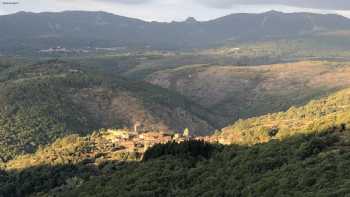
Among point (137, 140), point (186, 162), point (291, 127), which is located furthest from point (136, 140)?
point (186, 162)

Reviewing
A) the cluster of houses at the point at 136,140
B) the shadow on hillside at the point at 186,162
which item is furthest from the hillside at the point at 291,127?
the cluster of houses at the point at 136,140

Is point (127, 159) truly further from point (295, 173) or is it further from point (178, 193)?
point (295, 173)

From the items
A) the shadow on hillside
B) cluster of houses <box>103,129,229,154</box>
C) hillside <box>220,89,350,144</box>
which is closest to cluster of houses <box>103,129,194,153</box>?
cluster of houses <box>103,129,229,154</box>

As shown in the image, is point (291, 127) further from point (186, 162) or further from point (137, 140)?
point (186, 162)

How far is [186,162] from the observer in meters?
67.1

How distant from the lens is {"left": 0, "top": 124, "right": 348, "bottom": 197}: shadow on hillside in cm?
5494

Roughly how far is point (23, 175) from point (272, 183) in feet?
209

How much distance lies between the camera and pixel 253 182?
4950 centimetres

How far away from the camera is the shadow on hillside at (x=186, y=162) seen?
180 feet

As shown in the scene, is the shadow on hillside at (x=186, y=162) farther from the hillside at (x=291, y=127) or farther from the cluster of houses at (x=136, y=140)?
the cluster of houses at (x=136, y=140)

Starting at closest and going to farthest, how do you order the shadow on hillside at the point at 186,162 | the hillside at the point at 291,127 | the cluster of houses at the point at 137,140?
the shadow on hillside at the point at 186,162
the hillside at the point at 291,127
the cluster of houses at the point at 137,140

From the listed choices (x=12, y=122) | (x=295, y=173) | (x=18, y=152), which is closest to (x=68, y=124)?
(x=12, y=122)

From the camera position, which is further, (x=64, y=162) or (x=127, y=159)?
(x=64, y=162)

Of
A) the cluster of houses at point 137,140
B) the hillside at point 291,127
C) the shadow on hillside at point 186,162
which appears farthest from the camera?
the cluster of houses at point 137,140
